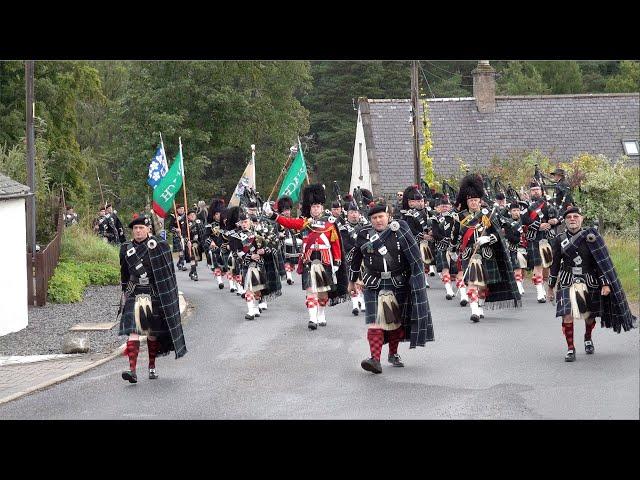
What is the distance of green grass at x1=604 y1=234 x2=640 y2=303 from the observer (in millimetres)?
13938

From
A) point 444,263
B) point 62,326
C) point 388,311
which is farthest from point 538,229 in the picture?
point 62,326

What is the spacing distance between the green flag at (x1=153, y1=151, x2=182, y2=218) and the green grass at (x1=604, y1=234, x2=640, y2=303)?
8563mm

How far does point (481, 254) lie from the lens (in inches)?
622

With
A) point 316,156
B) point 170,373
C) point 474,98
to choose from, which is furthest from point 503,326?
point 316,156

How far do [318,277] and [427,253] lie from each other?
19.1 feet

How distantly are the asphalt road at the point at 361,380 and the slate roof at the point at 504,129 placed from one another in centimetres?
655

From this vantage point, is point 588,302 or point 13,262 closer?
point 588,302

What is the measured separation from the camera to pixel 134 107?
32.2m

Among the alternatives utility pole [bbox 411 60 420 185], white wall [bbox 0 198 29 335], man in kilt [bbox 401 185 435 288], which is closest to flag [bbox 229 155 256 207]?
man in kilt [bbox 401 185 435 288]

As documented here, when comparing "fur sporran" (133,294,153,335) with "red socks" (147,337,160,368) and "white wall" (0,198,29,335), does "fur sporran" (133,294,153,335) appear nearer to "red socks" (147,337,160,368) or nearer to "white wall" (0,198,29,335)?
"red socks" (147,337,160,368)

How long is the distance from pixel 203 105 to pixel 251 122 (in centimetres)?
237

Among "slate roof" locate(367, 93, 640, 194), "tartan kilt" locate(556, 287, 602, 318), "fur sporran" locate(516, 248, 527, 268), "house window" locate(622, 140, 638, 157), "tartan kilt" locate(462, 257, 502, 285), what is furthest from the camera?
"house window" locate(622, 140, 638, 157)

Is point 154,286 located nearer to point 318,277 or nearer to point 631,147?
point 318,277

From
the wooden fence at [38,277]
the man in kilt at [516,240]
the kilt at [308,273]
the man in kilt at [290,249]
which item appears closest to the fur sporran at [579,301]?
the kilt at [308,273]
